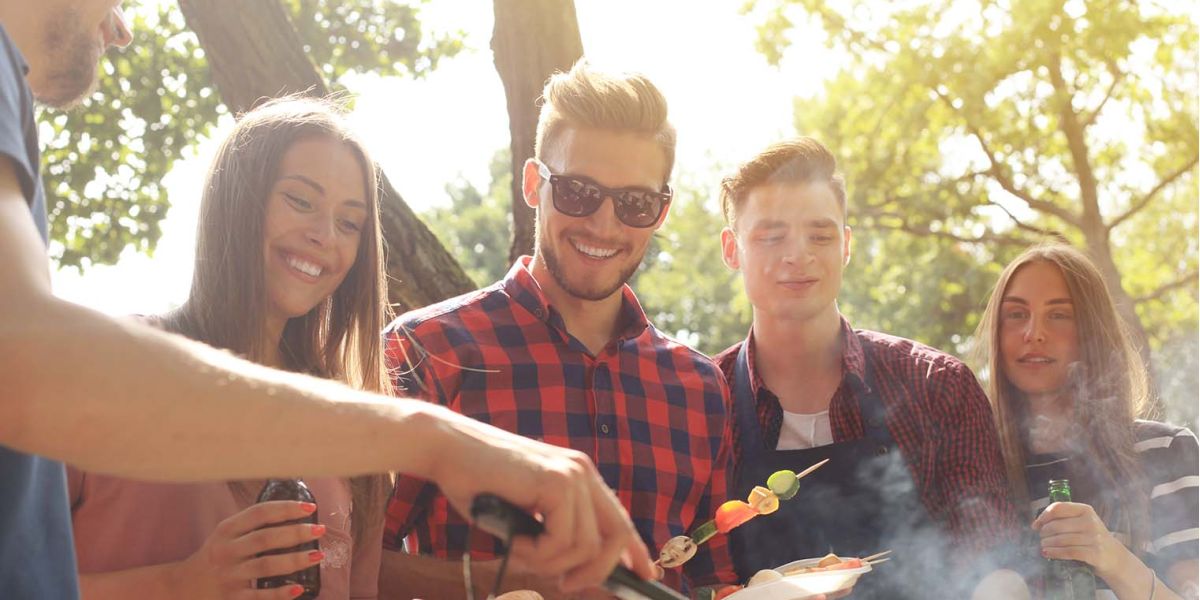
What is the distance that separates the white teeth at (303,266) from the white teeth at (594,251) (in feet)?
2.85

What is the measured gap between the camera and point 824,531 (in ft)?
13.4

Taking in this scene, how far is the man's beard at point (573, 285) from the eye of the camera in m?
3.73

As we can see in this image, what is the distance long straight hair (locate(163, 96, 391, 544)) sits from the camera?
3.03 m

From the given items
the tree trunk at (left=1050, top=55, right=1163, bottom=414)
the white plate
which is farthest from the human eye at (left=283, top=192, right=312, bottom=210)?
the tree trunk at (left=1050, top=55, right=1163, bottom=414)

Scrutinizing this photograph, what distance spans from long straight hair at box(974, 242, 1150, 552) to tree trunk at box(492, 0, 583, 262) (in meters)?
2.17

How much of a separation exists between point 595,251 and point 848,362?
112cm

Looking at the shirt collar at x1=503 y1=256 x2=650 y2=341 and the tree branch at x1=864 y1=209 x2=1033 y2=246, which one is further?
the tree branch at x1=864 y1=209 x2=1033 y2=246

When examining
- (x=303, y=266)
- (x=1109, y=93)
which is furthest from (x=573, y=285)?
(x=1109, y=93)

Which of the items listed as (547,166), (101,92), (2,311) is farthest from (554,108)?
(101,92)

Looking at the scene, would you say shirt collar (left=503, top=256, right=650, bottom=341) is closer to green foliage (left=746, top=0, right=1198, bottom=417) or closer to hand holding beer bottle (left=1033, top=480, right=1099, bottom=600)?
hand holding beer bottle (left=1033, top=480, right=1099, bottom=600)

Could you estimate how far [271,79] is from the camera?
213 inches

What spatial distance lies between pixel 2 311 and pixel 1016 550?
3.53 meters

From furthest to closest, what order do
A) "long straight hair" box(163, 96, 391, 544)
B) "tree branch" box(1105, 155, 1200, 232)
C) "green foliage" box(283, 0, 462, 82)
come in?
"tree branch" box(1105, 155, 1200, 232), "green foliage" box(283, 0, 462, 82), "long straight hair" box(163, 96, 391, 544)

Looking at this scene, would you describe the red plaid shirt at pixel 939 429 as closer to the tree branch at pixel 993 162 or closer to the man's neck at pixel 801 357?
the man's neck at pixel 801 357
